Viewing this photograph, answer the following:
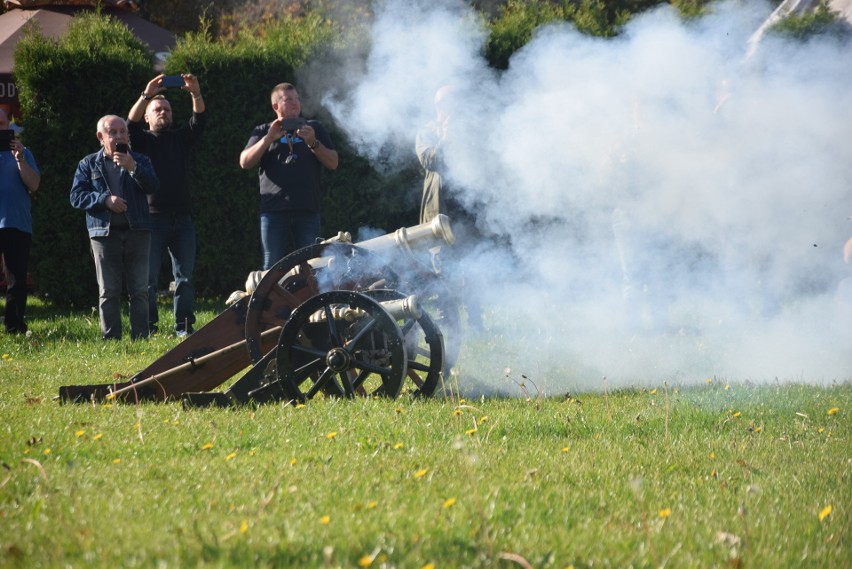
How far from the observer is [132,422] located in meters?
4.85

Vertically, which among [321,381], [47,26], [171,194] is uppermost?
[47,26]

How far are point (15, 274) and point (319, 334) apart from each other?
457 centimetres

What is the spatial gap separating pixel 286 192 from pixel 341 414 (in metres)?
3.41

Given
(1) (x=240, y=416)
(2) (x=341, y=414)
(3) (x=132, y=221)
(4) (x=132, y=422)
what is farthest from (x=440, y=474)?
(3) (x=132, y=221)

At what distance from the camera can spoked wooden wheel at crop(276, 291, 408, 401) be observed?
520 cm

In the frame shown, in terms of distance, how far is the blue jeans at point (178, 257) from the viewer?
28.7 ft

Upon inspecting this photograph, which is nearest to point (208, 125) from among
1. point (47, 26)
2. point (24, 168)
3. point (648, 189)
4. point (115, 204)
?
point (24, 168)

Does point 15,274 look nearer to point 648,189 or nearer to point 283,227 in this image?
point 283,227

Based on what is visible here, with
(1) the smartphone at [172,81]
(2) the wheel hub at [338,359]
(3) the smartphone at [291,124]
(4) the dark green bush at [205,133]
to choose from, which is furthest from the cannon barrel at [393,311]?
(4) the dark green bush at [205,133]

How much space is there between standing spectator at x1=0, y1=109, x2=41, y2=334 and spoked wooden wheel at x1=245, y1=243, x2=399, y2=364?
410cm

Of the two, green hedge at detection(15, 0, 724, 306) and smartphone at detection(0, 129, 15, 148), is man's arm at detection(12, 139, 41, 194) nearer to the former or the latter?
smartphone at detection(0, 129, 15, 148)

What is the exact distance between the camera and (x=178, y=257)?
8.95m

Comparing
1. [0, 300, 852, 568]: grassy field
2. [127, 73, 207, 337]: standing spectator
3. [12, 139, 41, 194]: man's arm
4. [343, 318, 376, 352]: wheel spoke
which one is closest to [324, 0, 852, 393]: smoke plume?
[343, 318, 376, 352]: wheel spoke

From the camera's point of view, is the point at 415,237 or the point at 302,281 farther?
the point at 415,237
